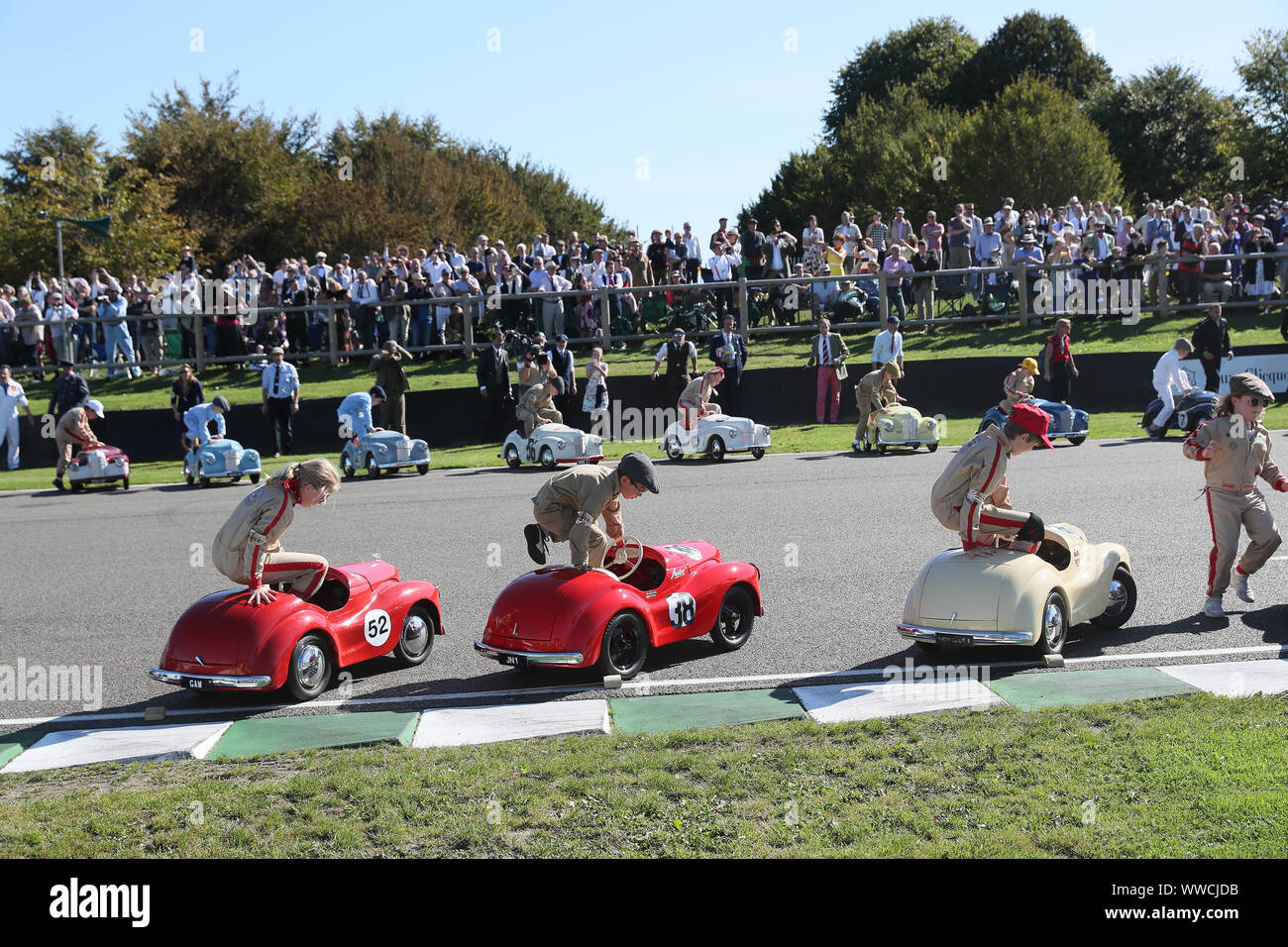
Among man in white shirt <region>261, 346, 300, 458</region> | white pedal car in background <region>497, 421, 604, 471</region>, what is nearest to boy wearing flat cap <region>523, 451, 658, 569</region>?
white pedal car in background <region>497, 421, 604, 471</region>

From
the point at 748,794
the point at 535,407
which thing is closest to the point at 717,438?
the point at 535,407

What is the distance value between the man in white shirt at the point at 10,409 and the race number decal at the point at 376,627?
1881 cm

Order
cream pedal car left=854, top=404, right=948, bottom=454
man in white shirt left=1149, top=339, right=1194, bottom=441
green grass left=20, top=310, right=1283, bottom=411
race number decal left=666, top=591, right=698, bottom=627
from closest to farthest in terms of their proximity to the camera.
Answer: race number decal left=666, top=591, right=698, bottom=627, man in white shirt left=1149, top=339, right=1194, bottom=441, cream pedal car left=854, top=404, right=948, bottom=454, green grass left=20, top=310, right=1283, bottom=411

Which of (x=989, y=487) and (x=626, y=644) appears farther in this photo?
(x=626, y=644)

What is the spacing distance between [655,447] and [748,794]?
18.1m

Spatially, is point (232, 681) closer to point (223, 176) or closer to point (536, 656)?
point (536, 656)

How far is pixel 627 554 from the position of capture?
29.6 feet

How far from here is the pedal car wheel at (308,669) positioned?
8320 mm

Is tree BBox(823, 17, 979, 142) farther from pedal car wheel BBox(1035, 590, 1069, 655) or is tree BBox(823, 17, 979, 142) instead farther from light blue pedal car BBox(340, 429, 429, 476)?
pedal car wheel BBox(1035, 590, 1069, 655)

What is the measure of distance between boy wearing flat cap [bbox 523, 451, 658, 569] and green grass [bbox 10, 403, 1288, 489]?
1274 cm

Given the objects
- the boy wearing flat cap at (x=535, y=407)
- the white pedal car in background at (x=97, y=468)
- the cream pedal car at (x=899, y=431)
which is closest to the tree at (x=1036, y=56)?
the cream pedal car at (x=899, y=431)

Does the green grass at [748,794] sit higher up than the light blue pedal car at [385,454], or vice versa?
the light blue pedal car at [385,454]

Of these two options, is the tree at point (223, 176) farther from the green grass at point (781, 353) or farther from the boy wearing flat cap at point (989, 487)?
the boy wearing flat cap at point (989, 487)

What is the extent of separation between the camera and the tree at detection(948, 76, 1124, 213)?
47.8m
